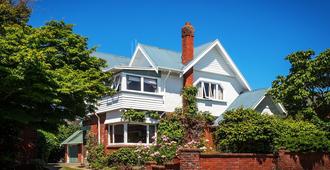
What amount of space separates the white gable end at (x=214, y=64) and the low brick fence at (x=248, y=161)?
14.8 m

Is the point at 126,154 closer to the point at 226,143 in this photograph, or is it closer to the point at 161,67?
the point at 161,67

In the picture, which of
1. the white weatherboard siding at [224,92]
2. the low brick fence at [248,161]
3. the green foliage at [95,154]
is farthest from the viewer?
the white weatherboard siding at [224,92]

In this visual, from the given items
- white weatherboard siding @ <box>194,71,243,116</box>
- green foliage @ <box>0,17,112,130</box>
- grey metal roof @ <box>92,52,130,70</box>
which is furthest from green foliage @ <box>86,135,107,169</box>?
white weatherboard siding @ <box>194,71,243,116</box>

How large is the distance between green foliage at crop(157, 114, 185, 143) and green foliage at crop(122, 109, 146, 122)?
1.71 meters

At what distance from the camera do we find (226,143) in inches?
905

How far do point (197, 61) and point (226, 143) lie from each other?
13389 millimetres

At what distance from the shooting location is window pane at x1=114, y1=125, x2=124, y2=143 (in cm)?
3216

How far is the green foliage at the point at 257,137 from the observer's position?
21.9 m

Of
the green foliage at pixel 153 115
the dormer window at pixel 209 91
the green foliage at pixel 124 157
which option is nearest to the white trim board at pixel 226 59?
the dormer window at pixel 209 91

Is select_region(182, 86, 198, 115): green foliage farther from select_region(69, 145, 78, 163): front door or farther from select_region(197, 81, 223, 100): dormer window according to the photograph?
select_region(69, 145, 78, 163): front door

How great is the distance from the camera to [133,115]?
102ft

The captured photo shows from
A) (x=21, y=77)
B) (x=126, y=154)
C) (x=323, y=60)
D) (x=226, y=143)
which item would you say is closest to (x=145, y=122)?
(x=126, y=154)

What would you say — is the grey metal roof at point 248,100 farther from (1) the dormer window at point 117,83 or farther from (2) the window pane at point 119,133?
(1) the dormer window at point 117,83

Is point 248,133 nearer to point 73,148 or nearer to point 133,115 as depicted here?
point 133,115
